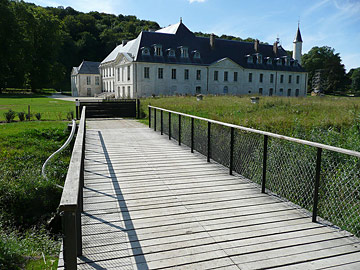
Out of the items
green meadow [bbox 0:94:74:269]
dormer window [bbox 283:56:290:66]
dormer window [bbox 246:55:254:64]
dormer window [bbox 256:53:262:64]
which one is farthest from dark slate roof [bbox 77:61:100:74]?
green meadow [bbox 0:94:74:269]

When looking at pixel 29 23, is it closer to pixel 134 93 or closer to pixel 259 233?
pixel 134 93

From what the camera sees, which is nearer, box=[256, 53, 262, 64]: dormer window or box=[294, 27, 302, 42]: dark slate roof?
box=[256, 53, 262, 64]: dormer window

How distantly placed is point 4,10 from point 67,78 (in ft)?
110

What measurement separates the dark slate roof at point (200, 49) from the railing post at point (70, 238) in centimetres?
4068

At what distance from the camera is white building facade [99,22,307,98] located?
42719 millimetres

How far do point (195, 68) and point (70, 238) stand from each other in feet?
147

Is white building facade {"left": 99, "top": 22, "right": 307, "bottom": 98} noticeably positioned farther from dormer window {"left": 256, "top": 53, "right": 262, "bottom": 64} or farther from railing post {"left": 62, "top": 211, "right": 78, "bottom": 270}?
railing post {"left": 62, "top": 211, "right": 78, "bottom": 270}

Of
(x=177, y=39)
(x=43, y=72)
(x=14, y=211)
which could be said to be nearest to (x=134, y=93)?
(x=177, y=39)

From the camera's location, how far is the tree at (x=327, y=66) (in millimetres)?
76375

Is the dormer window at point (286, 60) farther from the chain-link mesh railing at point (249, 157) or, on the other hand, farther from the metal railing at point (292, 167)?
the chain-link mesh railing at point (249, 157)

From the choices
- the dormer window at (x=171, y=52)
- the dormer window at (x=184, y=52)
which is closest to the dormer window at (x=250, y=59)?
the dormer window at (x=184, y=52)

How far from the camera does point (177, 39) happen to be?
45188 millimetres

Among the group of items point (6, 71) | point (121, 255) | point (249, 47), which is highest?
point (249, 47)

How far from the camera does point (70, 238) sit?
6.86ft
